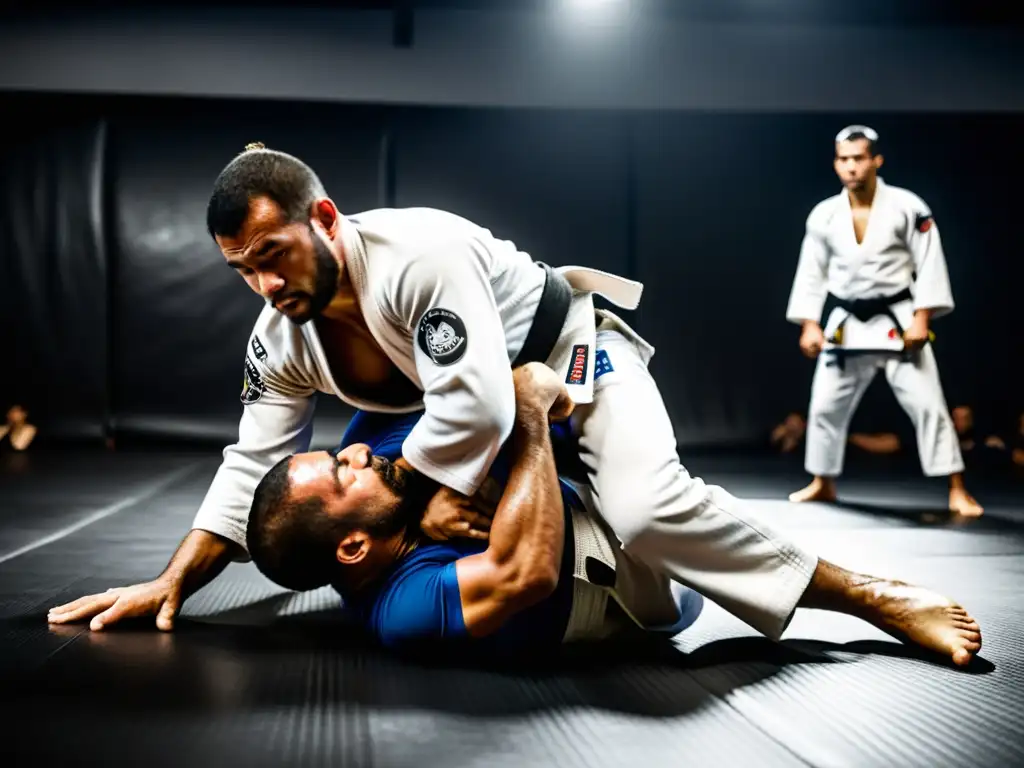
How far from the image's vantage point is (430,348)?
187 centimetres

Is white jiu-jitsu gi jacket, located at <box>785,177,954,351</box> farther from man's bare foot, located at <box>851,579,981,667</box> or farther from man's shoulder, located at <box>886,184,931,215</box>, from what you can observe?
man's bare foot, located at <box>851,579,981,667</box>

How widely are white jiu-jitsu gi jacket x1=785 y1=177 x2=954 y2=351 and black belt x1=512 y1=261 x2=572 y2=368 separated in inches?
108

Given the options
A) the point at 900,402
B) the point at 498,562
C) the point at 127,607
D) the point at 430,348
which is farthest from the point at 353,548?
the point at 900,402

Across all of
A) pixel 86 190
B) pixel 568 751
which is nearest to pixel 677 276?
pixel 86 190

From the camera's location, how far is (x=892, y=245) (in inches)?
180

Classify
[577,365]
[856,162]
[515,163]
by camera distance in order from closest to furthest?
[577,365] → [856,162] → [515,163]

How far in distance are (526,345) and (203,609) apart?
1076 millimetres

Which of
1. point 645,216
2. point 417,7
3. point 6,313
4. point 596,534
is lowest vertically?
point 596,534

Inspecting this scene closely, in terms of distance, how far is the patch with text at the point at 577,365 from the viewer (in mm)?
2145

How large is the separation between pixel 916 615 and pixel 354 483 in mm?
1201

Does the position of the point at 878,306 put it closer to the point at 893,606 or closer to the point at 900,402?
the point at 900,402

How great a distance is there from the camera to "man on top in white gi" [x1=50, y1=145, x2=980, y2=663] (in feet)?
6.14

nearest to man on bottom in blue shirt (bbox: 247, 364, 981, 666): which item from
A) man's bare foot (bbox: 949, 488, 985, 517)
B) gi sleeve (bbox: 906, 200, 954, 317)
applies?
man's bare foot (bbox: 949, 488, 985, 517)

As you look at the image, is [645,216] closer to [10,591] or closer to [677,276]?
[677,276]
